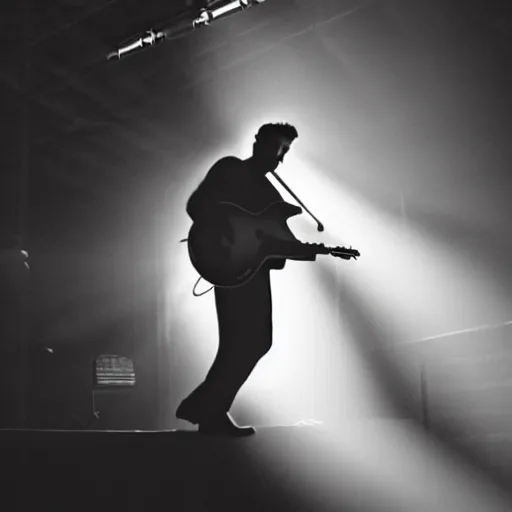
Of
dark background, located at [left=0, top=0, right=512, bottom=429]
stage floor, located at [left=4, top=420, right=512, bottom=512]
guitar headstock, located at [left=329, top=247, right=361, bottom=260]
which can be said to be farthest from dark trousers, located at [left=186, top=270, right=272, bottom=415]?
dark background, located at [left=0, top=0, right=512, bottom=429]

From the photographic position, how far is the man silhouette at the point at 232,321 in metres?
2.56

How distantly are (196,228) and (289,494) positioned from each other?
3.61 ft

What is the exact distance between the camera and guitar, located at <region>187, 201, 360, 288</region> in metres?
2.66

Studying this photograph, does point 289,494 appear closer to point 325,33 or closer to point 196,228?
point 196,228

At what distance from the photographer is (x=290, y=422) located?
14.7 ft

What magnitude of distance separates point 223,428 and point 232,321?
416mm

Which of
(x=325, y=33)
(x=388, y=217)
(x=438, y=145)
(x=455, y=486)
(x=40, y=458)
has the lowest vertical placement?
(x=455, y=486)

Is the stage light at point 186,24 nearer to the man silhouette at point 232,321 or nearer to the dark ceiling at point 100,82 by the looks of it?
the dark ceiling at point 100,82

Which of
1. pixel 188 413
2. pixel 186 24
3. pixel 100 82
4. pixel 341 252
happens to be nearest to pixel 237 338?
pixel 188 413

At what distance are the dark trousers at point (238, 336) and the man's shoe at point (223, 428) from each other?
0.07 m

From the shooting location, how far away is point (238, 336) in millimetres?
2645

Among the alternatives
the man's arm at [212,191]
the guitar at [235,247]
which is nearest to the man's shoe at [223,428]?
the guitar at [235,247]

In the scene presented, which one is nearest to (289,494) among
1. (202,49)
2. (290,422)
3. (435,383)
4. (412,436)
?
(412,436)

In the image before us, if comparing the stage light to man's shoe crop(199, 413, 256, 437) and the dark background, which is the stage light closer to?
the dark background
